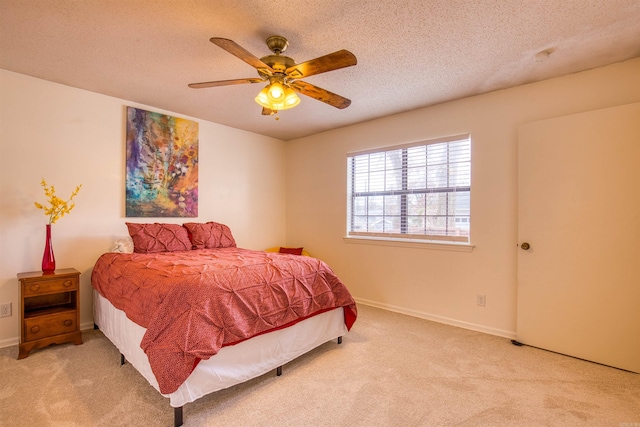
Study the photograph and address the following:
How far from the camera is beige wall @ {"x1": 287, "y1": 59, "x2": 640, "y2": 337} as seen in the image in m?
2.60

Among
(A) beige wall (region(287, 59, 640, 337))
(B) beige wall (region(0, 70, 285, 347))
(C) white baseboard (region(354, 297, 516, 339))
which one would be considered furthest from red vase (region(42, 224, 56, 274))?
(C) white baseboard (region(354, 297, 516, 339))

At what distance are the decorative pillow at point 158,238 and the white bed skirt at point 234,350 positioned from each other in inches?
23.1

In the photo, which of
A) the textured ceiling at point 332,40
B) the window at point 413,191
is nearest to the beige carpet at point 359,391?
the window at point 413,191

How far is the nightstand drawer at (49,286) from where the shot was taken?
7.87 feet

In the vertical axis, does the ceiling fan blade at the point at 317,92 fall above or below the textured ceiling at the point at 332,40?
below

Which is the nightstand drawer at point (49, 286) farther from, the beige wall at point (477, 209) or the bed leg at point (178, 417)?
the beige wall at point (477, 209)

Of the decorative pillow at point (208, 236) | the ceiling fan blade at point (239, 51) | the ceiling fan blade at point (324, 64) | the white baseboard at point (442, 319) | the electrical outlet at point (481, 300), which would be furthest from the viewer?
the decorative pillow at point (208, 236)

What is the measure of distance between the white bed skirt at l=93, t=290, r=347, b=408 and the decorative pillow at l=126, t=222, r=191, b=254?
1.92 feet

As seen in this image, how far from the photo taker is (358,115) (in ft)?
12.2

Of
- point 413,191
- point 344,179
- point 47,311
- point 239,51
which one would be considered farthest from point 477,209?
point 47,311

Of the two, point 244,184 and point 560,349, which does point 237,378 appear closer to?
point 560,349

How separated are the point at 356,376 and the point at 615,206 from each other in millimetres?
2388

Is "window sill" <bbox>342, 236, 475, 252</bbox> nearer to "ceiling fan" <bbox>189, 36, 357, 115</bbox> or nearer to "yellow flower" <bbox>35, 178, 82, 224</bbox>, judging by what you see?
"ceiling fan" <bbox>189, 36, 357, 115</bbox>

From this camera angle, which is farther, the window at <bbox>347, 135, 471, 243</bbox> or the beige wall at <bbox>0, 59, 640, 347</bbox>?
the window at <bbox>347, 135, 471, 243</bbox>
